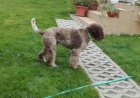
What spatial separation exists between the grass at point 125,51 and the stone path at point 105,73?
0.17 metres

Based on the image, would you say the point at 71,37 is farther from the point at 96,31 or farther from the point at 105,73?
the point at 105,73

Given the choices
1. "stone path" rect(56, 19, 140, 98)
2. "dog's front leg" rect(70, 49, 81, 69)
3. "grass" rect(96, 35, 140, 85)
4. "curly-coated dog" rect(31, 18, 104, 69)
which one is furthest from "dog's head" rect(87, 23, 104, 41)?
"grass" rect(96, 35, 140, 85)

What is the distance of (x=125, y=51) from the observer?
29.9 feet

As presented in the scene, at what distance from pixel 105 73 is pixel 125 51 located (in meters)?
2.24

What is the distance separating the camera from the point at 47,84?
5.88 meters

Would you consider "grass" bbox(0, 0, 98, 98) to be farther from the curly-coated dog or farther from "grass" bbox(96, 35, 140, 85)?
"grass" bbox(96, 35, 140, 85)

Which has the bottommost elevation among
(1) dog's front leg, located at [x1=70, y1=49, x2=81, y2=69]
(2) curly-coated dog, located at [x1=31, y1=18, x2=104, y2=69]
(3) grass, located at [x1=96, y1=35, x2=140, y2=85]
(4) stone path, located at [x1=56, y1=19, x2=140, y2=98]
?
(3) grass, located at [x1=96, y1=35, x2=140, y2=85]

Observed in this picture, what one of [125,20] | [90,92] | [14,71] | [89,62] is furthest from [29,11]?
[90,92]

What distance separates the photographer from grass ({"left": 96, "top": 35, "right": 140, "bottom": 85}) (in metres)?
7.53

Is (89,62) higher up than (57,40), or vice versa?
(57,40)

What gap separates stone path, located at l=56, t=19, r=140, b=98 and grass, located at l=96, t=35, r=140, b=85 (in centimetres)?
17

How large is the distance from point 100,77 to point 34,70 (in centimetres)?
133

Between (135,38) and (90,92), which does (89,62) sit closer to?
(90,92)

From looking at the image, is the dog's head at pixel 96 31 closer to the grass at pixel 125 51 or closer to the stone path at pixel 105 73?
the stone path at pixel 105 73
